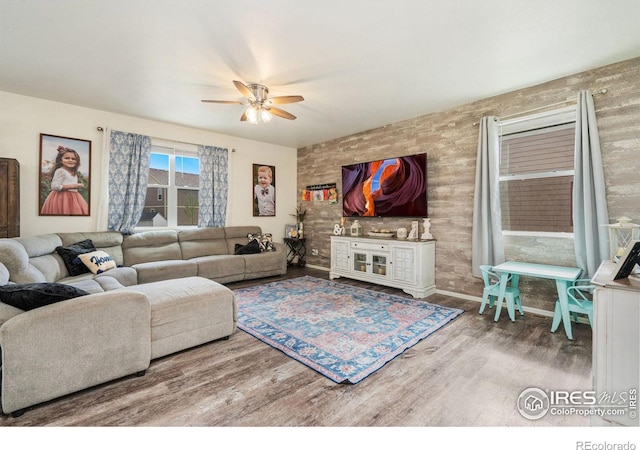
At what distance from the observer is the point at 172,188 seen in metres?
4.95

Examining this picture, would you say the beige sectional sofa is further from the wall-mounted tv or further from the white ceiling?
the wall-mounted tv

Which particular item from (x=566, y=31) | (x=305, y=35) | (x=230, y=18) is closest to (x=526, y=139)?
(x=566, y=31)

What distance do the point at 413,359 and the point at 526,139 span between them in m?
3.00

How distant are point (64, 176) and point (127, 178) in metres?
0.72

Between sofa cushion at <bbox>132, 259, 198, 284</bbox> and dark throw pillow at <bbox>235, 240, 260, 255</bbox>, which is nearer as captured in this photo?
sofa cushion at <bbox>132, 259, 198, 284</bbox>

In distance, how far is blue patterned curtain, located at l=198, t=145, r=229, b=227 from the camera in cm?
510

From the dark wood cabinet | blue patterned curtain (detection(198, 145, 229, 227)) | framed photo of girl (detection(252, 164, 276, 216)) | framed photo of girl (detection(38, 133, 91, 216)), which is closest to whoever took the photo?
the dark wood cabinet

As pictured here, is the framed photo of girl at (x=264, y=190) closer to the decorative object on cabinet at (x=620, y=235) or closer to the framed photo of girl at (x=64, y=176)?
the framed photo of girl at (x=64, y=176)

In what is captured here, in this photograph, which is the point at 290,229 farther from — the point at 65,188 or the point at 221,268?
the point at 65,188

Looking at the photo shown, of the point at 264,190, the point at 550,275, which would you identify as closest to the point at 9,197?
the point at 264,190

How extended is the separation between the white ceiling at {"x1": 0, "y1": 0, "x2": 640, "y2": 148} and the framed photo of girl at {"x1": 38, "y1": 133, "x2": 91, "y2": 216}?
59 centimetres

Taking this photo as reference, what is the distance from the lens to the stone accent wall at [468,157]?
8.91 feet

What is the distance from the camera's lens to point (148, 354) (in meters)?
2.05

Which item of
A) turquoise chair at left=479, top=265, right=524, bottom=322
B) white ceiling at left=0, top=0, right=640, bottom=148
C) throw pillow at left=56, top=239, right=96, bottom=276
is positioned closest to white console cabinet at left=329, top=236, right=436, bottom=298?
turquoise chair at left=479, top=265, right=524, bottom=322
